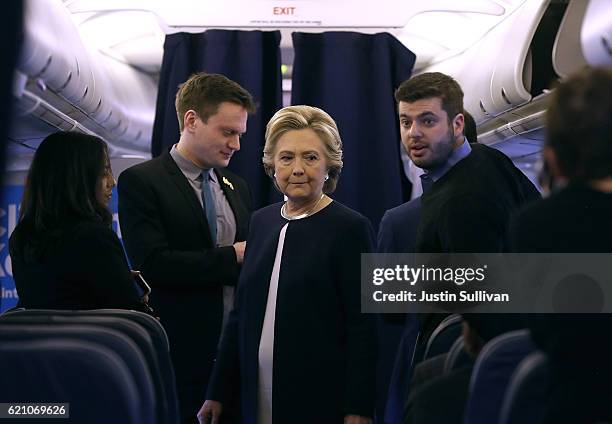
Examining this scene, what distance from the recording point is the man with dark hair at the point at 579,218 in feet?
2.46

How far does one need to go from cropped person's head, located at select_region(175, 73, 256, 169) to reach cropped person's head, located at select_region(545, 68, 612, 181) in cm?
65

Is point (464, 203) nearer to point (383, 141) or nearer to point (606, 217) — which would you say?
point (606, 217)

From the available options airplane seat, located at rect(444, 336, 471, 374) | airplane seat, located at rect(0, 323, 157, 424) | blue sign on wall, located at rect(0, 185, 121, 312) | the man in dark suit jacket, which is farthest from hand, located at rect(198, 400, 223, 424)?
airplane seat, located at rect(444, 336, 471, 374)

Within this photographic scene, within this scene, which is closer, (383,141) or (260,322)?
(260,322)

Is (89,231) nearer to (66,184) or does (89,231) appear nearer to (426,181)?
(66,184)

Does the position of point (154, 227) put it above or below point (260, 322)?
above

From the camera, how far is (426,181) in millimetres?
996

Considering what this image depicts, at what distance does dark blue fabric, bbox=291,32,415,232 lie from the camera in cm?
139

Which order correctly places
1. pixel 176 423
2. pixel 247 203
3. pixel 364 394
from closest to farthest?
pixel 176 423, pixel 364 394, pixel 247 203

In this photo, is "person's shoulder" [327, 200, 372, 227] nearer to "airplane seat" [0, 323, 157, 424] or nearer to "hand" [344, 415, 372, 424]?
"hand" [344, 415, 372, 424]

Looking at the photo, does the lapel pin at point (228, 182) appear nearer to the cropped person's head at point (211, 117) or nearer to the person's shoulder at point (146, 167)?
the cropped person's head at point (211, 117)

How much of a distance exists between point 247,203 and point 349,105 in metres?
0.27

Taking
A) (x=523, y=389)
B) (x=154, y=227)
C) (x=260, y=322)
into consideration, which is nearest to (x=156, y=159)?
(x=154, y=227)

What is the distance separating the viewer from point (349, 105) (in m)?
1.44
